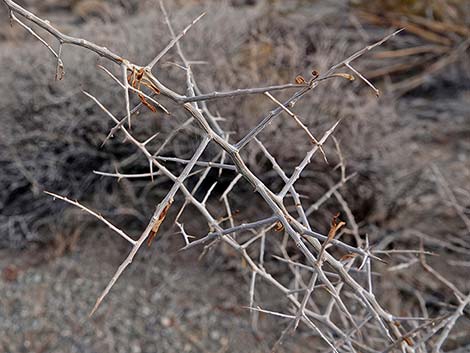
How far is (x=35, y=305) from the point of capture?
296 centimetres

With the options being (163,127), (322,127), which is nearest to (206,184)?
(163,127)

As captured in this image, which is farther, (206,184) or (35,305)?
(206,184)

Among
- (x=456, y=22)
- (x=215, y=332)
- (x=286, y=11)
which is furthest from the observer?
(x=286, y=11)

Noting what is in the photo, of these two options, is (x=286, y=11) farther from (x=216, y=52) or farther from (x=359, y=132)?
(x=359, y=132)

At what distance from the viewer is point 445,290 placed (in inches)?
112

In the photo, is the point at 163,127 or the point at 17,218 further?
the point at 17,218

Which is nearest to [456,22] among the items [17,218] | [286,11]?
[286,11]

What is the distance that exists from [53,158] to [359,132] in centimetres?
159

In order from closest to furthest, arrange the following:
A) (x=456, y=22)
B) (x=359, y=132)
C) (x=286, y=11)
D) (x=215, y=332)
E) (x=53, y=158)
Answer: (x=215, y=332), (x=359, y=132), (x=53, y=158), (x=456, y=22), (x=286, y=11)

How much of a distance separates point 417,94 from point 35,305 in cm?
295

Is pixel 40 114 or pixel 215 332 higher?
pixel 40 114

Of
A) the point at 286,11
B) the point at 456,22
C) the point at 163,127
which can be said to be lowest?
the point at 456,22

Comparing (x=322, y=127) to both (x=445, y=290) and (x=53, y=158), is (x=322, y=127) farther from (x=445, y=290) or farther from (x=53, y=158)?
(x=53, y=158)

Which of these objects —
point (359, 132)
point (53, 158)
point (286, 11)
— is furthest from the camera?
point (286, 11)
